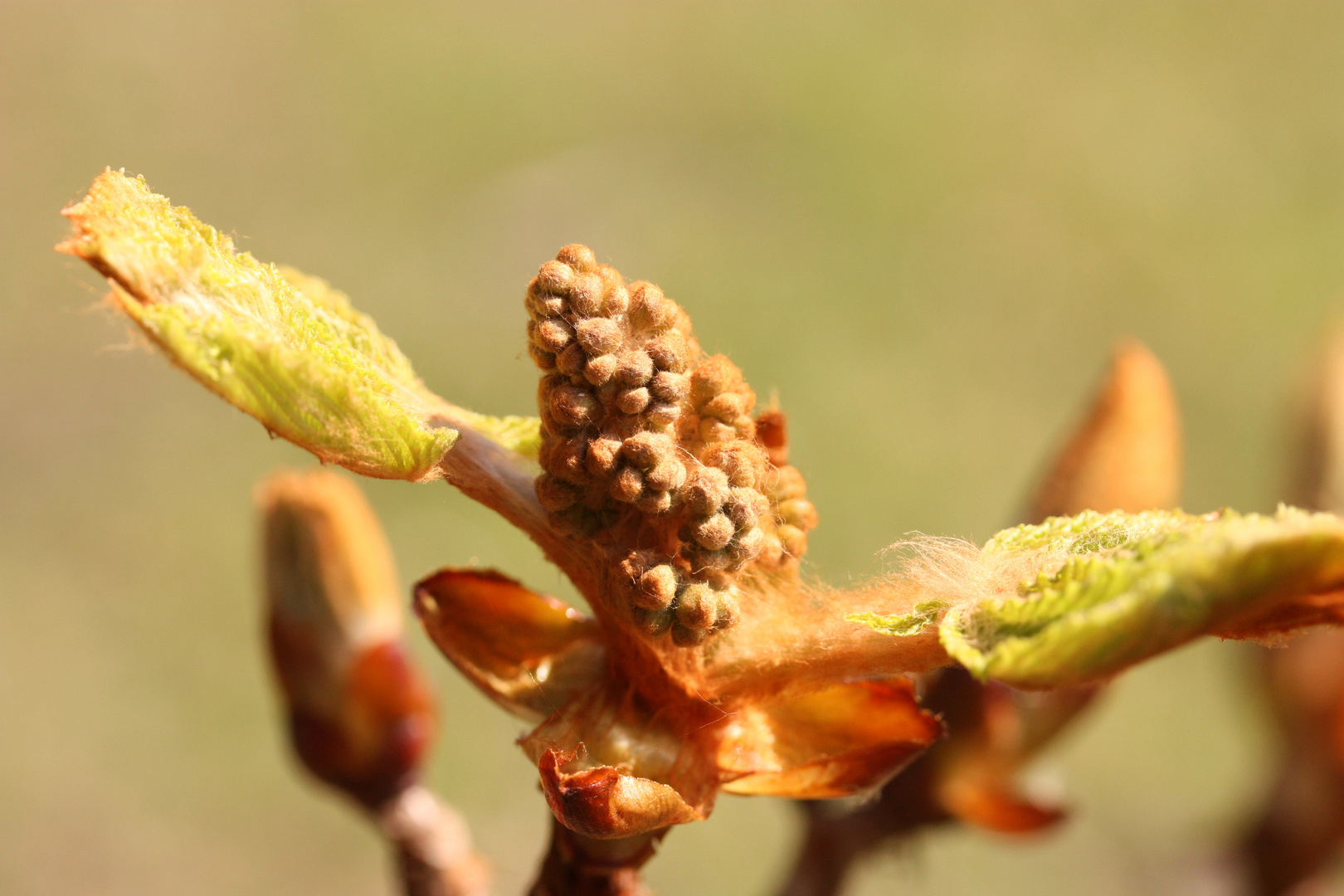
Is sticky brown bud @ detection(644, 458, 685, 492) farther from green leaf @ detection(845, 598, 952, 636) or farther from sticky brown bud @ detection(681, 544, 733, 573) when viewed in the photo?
green leaf @ detection(845, 598, 952, 636)

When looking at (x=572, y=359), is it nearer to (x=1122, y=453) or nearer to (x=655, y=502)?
(x=655, y=502)

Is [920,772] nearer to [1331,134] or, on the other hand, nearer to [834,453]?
[834,453]

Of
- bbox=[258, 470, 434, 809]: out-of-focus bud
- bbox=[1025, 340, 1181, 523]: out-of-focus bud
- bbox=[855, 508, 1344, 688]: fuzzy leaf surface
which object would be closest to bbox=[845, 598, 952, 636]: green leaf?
bbox=[855, 508, 1344, 688]: fuzzy leaf surface

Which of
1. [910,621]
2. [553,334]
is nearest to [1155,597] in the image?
[910,621]

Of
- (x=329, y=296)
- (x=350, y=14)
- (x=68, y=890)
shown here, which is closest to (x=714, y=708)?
(x=329, y=296)

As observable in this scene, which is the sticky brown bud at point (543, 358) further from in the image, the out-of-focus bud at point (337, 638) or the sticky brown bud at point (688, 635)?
the out-of-focus bud at point (337, 638)

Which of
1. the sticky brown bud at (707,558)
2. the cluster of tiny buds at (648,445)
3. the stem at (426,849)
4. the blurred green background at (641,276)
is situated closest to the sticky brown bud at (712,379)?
the cluster of tiny buds at (648,445)
